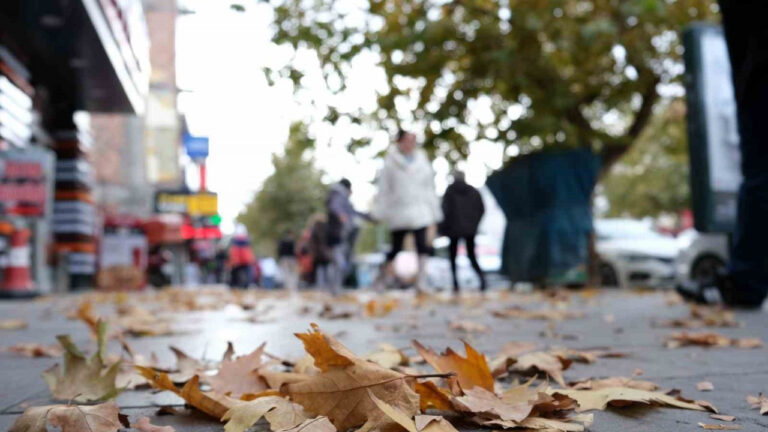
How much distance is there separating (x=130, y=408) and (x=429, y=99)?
1193cm

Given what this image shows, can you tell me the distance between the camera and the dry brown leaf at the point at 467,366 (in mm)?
2006

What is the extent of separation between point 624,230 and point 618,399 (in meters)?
16.9

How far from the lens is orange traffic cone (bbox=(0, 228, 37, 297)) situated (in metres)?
11.9

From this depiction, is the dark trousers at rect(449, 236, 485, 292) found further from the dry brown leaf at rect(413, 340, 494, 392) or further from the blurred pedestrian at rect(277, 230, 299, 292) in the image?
the blurred pedestrian at rect(277, 230, 299, 292)

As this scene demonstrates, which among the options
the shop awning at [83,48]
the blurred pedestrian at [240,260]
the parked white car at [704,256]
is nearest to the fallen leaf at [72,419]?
the shop awning at [83,48]

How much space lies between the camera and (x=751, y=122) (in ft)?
16.0

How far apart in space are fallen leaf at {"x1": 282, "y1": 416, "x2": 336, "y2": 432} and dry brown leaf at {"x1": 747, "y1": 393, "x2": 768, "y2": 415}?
1.10 meters

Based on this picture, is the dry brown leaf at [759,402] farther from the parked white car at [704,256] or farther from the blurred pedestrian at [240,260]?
the blurred pedestrian at [240,260]

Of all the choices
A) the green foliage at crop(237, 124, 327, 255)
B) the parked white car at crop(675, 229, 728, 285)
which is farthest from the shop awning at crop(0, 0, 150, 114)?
the green foliage at crop(237, 124, 327, 255)

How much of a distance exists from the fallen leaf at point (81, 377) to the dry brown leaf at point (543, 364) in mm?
1228

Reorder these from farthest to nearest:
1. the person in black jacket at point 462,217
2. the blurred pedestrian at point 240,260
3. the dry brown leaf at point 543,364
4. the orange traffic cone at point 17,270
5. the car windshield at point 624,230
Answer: the blurred pedestrian at point 240,260 → the car windshield at point 624,230 → the orange traffic cone at point 17,270 → the person in black jacket at point 462,217 → the dry brown leaf at point 543,364

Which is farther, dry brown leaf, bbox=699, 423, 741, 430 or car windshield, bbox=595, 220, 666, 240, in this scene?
car windshield, bbox=595, 220, 666, 240

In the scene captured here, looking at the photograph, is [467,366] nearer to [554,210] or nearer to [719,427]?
[719,427]

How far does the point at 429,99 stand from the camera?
13.7m
